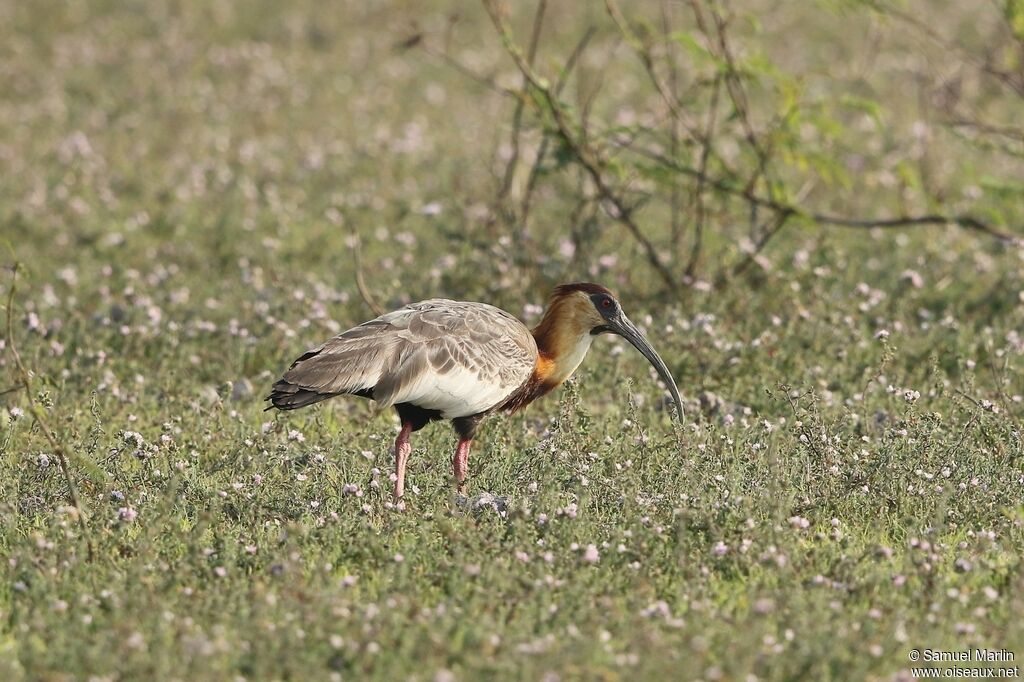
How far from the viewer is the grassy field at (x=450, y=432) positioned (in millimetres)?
5371

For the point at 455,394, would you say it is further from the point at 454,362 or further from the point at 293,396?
the point at 293,396

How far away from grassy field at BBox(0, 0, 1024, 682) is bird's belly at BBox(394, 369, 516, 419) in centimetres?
34

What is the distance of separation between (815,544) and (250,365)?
425 centimetres

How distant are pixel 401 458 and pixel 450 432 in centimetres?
113

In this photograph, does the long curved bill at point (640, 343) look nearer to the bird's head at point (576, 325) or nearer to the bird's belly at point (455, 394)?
the bird's head at point (576, 325)

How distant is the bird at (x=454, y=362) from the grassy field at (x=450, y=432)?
0.29 meters

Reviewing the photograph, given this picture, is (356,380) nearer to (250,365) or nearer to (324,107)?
(250,365)

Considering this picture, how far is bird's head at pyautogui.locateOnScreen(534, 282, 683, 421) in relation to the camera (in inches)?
315

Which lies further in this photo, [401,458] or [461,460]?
[461,460]

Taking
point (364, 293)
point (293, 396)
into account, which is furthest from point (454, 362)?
point (364, 293)

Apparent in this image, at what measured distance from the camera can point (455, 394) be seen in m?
7.26

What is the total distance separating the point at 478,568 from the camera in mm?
5758

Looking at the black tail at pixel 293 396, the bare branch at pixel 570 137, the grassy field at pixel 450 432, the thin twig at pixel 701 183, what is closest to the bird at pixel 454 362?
the black tail at pixel 293 396

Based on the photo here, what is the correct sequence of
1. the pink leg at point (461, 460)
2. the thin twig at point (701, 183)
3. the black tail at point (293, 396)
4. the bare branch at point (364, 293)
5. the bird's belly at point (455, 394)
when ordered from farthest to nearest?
the thin twig at point (701, 183) → the bare branch at point (364, 293) → the pink leg at point (461, 460) → the bird's belly at point (455, 394) → the black tail at point (293, 396)
